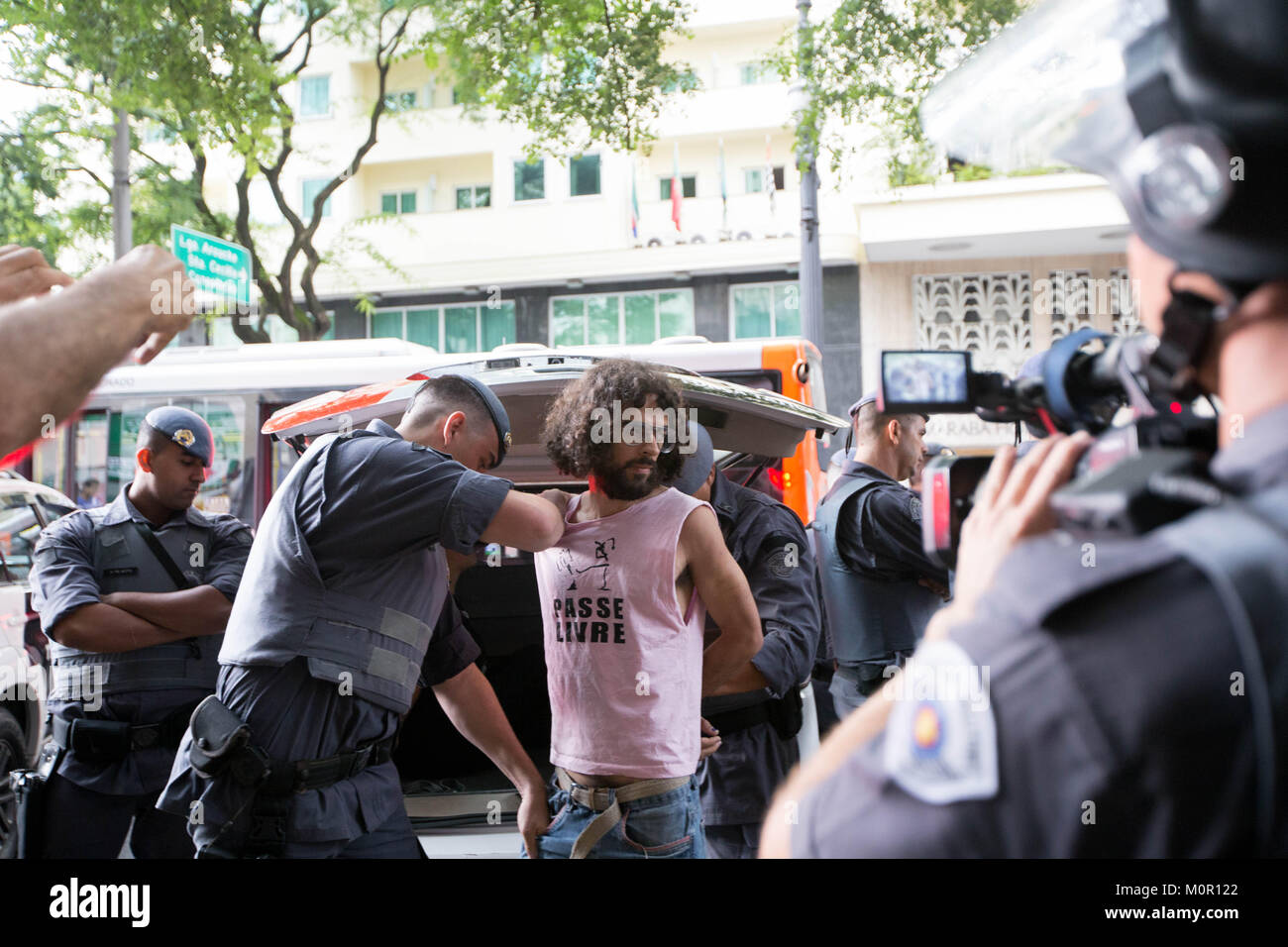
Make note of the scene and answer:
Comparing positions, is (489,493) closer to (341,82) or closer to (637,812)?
(637,812)

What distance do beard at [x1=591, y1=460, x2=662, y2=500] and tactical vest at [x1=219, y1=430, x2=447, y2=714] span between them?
46cm

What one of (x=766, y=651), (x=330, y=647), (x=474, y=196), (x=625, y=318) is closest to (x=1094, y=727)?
(x=330, y=647)

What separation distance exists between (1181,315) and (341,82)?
10.1 feet

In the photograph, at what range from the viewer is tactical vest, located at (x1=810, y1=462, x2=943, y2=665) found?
3.44m

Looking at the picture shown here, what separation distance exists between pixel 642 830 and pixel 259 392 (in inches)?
240

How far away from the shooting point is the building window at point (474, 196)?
448 centimetres

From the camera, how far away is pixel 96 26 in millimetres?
2701

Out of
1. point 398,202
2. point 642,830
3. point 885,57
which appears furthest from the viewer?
point 398,202

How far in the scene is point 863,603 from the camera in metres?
3.51

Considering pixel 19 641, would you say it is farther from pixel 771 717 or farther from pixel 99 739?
pixel 771 717

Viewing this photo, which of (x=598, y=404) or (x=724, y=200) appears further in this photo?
(x=724, y=200)

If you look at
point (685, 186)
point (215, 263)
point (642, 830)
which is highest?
point (685, 186)

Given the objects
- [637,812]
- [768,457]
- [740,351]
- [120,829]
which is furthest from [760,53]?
[740,351]

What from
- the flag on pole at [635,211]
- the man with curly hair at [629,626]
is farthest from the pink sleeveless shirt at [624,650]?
the flag on pole at [635,211]
